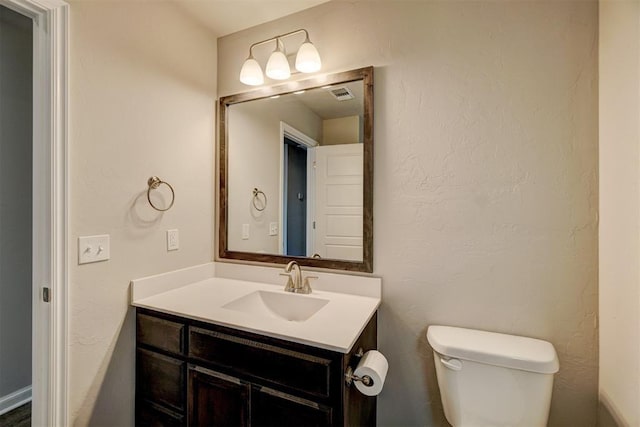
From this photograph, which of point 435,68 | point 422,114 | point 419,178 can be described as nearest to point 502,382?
point 419,178

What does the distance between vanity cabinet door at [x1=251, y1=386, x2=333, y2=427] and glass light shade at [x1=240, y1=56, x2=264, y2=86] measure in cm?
147

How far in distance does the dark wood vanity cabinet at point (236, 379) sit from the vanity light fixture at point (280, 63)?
125 centimetres

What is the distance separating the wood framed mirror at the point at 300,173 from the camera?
1.48 metres

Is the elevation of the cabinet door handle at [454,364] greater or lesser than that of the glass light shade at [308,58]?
lesser

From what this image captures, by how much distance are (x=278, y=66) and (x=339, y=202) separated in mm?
773

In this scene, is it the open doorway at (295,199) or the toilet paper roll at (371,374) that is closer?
the toilet paper roll at (371,374)

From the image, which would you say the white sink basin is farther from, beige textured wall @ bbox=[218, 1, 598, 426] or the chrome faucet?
beige textured wall @ bbox=[218, 1, 598, 426]

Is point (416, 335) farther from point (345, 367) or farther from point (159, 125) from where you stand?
point (159, 125)

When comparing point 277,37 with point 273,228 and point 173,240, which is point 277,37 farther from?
point 173,240

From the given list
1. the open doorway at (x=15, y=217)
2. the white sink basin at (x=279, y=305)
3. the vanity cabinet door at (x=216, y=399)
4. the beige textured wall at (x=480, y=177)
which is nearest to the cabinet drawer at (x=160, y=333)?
the vanity cabinet door at (x=216, y=399)

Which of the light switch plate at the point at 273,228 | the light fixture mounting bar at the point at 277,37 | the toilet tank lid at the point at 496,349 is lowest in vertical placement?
the toilet tank lid at the point at 496,349

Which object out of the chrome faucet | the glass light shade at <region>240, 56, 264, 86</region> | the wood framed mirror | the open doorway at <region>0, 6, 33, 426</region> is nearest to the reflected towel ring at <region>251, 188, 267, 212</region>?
the wood framed mirror

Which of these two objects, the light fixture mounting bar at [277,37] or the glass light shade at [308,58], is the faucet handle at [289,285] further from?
the light fixture mounting bar at [277,37]

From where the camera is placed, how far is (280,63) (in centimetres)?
154
